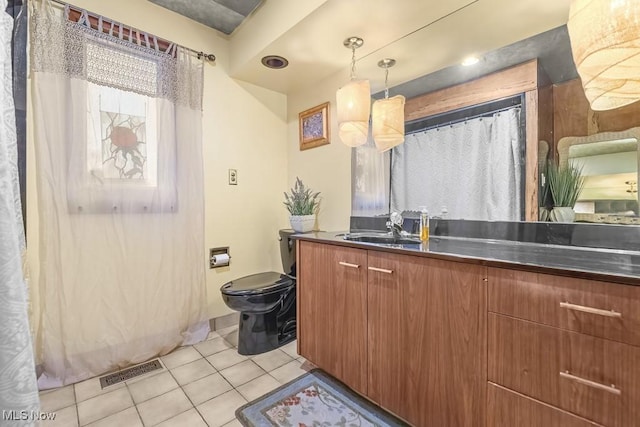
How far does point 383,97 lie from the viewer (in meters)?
1.84

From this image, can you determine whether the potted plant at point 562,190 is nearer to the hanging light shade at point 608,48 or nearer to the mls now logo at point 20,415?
the hanging light shade at point 608,48

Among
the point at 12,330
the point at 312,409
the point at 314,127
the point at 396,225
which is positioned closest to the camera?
the point at 12,330

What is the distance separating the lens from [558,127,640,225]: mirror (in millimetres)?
1028

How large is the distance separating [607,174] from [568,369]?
→ 0.79m

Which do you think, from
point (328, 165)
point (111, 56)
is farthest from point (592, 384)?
point (111, 56)

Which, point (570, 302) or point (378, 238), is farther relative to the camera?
point (378, 238)

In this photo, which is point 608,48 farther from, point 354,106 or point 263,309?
→ point 263,309

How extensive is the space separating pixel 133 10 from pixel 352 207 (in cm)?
191

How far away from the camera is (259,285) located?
186 centimetres

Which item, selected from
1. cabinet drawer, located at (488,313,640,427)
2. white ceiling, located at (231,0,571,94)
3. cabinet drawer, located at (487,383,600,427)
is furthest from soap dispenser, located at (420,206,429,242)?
white ceiling, located at (231,0,571,94)

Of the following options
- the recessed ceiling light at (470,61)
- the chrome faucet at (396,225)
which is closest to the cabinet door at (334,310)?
the chrome faucet at (396,225)

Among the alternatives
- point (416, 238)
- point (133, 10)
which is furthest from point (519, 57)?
point (133, 10)

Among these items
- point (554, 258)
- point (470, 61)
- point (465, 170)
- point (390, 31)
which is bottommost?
point (554, 258)

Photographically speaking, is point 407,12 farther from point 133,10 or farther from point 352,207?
point 133,10
